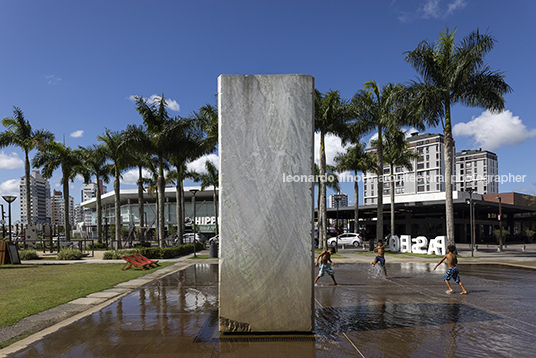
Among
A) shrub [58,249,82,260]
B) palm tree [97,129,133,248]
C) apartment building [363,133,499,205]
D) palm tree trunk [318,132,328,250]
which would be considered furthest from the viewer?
apartment building [363,133,499,205]

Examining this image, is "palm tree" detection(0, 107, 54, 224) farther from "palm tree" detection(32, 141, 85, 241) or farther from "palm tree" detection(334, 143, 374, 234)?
"palm tree" detection(334, 143, 374, 234)

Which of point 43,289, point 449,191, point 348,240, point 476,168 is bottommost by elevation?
point 348,240

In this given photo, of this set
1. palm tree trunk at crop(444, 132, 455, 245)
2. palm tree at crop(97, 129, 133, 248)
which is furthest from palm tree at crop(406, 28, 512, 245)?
palm tree at crop(97, 129, 133, 248)

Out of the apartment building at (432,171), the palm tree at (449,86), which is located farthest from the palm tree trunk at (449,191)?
the apartment building at (432,171)

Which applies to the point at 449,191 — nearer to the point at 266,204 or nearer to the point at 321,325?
the point at 321,325

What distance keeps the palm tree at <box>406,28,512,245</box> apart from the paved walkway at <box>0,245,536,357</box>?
53.0ft

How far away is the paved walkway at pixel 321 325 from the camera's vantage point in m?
5.98

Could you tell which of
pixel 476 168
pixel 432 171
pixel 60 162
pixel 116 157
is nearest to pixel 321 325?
pixel 116 157

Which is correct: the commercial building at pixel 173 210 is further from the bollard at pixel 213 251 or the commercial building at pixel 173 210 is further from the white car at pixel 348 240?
the bollard at pixel 213 251

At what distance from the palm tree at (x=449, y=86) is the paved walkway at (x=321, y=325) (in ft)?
53.0

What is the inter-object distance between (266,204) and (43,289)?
9490mm

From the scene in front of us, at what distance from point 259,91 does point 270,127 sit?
0.73 metres

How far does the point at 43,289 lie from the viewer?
12.1 m

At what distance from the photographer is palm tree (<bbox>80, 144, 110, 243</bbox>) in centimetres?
3851
